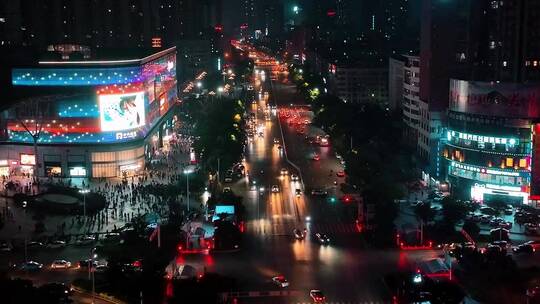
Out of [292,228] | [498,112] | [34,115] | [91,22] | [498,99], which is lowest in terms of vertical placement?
[292,228]

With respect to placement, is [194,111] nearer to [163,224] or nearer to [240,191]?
[240,191]

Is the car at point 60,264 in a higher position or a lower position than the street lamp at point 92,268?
lower

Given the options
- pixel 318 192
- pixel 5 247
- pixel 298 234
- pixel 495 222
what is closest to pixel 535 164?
pixel 495 222

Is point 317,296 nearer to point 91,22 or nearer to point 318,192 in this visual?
point 318,192

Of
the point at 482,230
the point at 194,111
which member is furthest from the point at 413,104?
the point at 194,111

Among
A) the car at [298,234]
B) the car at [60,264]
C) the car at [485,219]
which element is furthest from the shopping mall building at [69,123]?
the car at [485,219]

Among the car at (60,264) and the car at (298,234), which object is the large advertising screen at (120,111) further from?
the car at (60,264)
